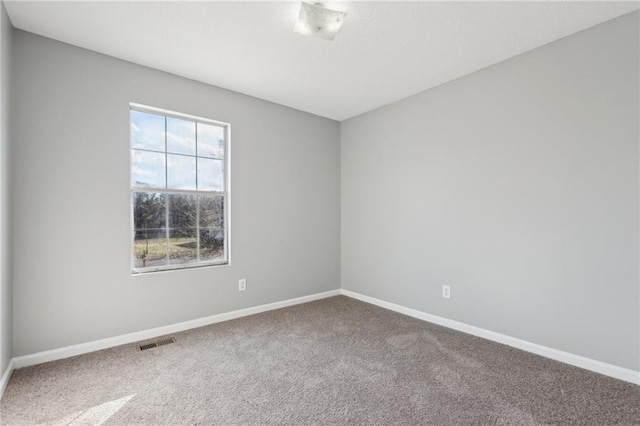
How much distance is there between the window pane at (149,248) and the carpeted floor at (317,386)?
0.72 metres

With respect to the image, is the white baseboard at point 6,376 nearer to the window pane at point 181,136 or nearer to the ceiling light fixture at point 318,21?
the window pane at point 181,136

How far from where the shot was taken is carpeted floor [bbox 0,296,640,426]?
69.3 inches

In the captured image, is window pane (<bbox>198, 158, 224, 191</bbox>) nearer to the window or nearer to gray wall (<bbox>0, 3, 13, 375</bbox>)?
the window

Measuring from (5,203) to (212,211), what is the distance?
5.20 feet

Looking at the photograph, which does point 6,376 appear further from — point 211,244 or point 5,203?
point 211,244

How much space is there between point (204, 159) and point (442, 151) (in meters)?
2.51

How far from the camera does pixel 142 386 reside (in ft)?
6.75

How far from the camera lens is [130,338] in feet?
8.99

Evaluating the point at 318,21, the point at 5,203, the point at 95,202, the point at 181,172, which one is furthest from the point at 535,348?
the point at 5,203

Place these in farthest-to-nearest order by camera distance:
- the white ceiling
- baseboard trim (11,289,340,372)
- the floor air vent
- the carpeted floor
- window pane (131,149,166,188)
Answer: window pane (131,149,166,188), the floor air vent, baseboard trim (11,289,340,372), the white ceiling, the carpeted floor

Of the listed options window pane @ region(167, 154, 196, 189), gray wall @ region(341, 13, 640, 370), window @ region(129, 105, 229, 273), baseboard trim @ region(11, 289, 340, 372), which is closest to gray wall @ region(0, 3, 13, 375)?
baseboard trim @ region(11, 289, 340, 372)

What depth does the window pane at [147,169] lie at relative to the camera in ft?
9.36

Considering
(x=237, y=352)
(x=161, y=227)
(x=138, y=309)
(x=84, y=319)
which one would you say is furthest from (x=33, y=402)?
(x=161, y=227)

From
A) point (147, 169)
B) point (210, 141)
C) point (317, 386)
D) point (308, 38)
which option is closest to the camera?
point (317, 386)
